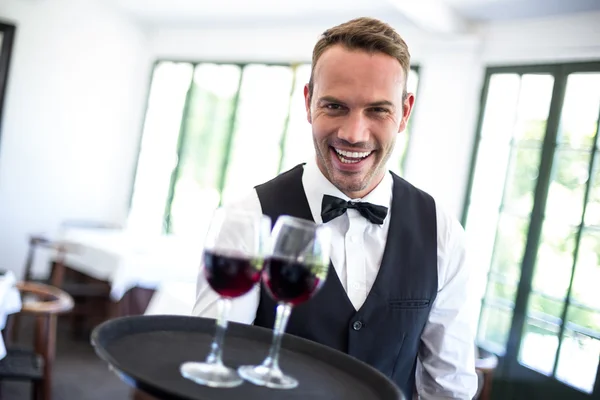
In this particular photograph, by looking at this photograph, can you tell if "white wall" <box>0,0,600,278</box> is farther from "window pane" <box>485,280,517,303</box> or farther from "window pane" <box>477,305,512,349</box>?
"window pane" <box>477,305,512,349</box>

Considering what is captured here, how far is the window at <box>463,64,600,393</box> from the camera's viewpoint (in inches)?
163

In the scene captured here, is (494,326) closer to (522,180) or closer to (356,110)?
(522,180)

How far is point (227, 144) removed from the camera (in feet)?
23.9

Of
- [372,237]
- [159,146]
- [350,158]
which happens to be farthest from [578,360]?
[159,146]

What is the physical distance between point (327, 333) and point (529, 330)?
3451 millimetres

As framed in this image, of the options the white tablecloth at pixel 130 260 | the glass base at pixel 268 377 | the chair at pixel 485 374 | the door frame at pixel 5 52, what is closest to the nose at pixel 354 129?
the glass base at pixel 268 377

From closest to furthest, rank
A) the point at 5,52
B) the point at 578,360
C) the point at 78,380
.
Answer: the point at 578,360 → the point at 78,380 → the point at 5,52

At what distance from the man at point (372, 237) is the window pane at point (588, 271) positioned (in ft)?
9.67

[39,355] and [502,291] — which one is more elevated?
[502,291]

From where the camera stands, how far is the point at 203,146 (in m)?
7.55

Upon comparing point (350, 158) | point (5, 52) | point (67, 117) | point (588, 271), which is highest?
point (5, 52)

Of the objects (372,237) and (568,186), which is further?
(568,186)

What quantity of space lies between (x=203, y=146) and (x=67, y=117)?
1511 millimetres

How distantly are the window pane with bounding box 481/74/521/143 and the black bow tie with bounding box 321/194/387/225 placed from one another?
3610 millimetres
